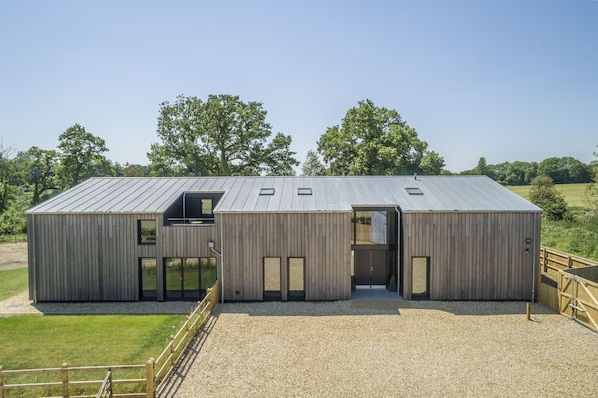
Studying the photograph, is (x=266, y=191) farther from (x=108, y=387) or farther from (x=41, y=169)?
(x=41, y=169)

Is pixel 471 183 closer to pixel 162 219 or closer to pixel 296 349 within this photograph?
pixel 296 349

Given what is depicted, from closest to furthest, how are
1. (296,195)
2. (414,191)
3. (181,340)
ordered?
(181,340)
(296,195)
(414,191)

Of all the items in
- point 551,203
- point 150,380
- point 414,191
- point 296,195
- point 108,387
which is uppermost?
point 414,191

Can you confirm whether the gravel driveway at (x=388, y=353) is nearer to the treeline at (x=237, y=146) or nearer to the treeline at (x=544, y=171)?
the treeline at (x=237, y=146)

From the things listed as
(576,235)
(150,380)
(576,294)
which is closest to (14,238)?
(150,380)

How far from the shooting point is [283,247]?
15.5m

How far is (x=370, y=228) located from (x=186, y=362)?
937 cm

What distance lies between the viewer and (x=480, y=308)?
14695 millimetres

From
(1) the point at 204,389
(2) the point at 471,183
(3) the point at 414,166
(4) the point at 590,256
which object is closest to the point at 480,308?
(2) the point at 471,183

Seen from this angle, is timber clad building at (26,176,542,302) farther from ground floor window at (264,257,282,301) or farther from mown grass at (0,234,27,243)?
mown grass at (0,234,27,243)

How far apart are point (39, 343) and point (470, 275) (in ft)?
50.6

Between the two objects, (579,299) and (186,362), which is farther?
(579,299)

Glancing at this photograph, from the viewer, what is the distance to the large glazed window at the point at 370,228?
1652 centimetres

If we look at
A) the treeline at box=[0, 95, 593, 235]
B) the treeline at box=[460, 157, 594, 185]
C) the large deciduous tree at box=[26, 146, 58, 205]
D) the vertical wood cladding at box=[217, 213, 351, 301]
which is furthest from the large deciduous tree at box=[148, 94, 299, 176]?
the treeline at box=[460, 157, 594, 185]
